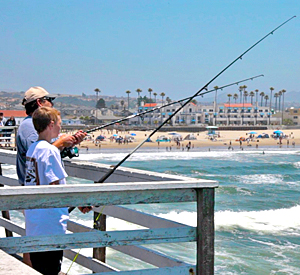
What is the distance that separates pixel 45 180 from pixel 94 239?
1.43 ft

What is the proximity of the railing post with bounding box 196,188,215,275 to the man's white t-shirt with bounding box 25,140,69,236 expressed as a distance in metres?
0.66

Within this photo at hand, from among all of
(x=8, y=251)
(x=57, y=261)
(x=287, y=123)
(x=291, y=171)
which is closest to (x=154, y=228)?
(x=57, y=261)

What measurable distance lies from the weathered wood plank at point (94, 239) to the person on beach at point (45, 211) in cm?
27

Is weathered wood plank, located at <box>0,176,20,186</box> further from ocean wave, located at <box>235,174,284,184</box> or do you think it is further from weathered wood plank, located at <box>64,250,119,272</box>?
ocean wave, located at <box>235,174,284,184</box>

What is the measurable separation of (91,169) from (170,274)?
3.42ft

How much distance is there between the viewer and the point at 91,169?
3.49 meters

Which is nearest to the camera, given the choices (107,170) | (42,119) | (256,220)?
(42,119)

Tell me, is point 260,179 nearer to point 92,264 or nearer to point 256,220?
point 256,220

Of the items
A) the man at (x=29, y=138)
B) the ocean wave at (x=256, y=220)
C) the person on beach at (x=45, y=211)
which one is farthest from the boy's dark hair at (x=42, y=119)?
the ocean wave at (x=256, y=220)

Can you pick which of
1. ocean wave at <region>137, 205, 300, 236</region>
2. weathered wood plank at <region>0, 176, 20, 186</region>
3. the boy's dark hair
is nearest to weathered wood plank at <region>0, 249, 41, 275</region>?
the boy's dark hair

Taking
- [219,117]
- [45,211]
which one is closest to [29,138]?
[45,211]

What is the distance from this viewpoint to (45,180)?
2799 mm

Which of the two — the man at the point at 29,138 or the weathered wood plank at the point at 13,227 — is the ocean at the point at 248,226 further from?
the man at the point at 29,138

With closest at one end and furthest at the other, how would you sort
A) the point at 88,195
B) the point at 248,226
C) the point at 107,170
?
Answer: the point at 88,195 → the point at 107,170 → the point at 248,226
